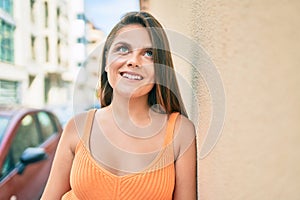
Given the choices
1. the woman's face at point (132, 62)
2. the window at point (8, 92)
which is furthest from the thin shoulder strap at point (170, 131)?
the window at point (8, 92)

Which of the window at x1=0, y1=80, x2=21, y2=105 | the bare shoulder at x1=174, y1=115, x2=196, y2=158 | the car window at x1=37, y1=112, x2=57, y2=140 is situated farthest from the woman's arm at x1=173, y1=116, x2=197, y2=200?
the window at x1=0, y1=80, x2=21, y2=105

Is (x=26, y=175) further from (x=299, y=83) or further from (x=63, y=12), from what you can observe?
(x=63, y=12)

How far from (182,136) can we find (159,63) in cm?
19

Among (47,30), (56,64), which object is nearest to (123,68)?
(47,30)

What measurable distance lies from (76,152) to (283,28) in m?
0.57

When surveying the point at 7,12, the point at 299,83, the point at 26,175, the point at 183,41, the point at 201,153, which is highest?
the point at 7,12

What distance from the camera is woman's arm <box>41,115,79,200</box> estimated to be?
84 cm

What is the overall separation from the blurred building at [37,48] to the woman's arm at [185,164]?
2.44 meters

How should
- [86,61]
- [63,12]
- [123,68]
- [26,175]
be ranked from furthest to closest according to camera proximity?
[63,12], [26,175], [86,61], [123,68]

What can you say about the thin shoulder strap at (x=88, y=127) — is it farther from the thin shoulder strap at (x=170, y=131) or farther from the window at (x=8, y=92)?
the window at (x=8, y=92)

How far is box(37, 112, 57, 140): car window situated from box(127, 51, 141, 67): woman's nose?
6.04ft

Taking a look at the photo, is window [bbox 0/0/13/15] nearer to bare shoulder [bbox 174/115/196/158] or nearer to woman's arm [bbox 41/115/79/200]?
woman's arm [bbox 41/115/79/200]

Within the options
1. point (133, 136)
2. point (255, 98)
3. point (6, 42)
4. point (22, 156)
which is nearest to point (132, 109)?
point (133, 136)

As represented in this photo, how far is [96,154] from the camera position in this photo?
81 centimetres
